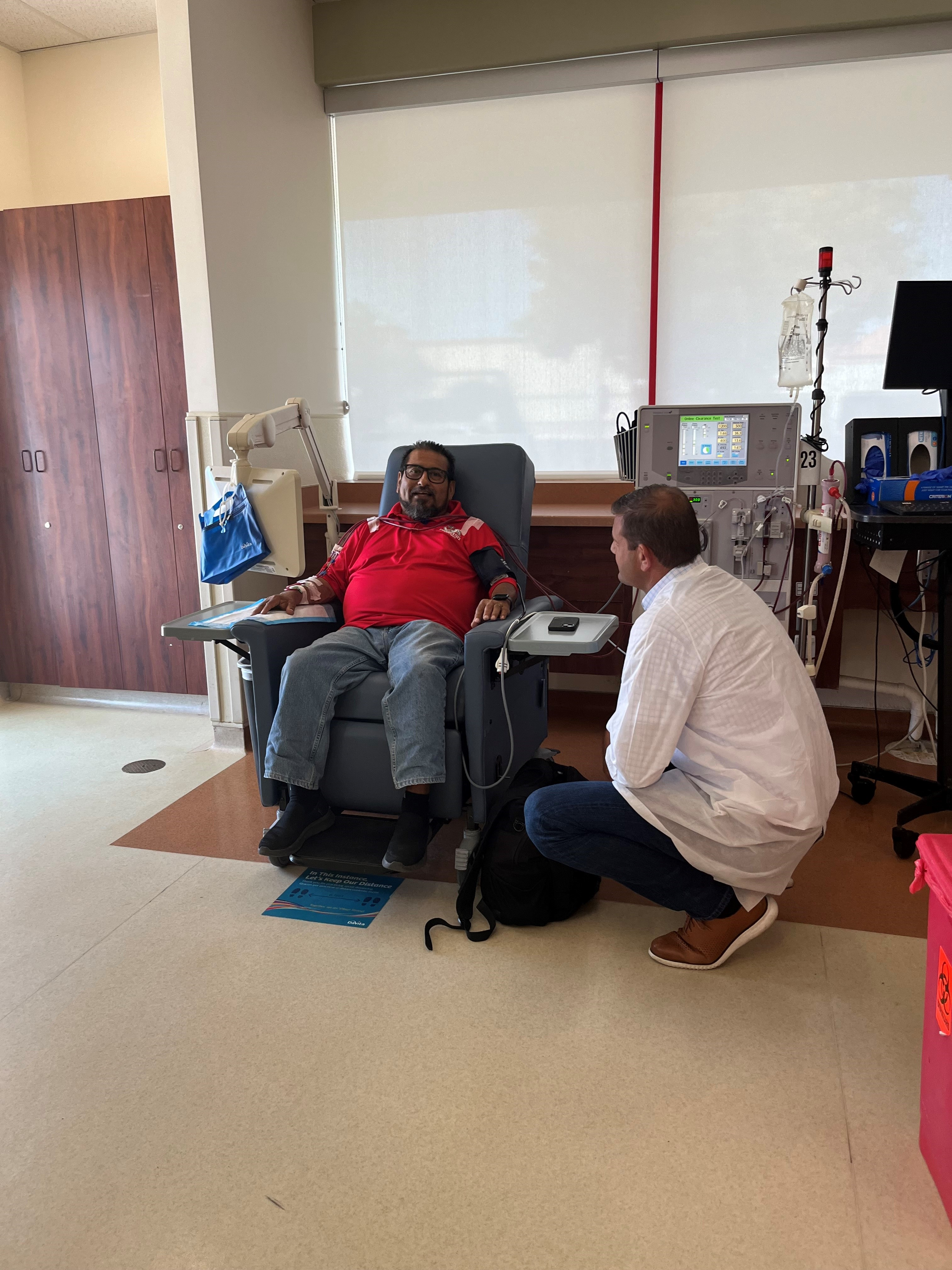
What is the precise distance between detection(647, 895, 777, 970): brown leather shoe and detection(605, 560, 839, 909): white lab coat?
0.13m

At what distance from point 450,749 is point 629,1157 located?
99 centimetres

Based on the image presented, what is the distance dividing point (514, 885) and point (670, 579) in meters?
0.79

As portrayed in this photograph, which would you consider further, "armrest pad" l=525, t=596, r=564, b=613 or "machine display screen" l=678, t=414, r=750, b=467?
"machine display screen" l=678, t=414, r=750, b=467

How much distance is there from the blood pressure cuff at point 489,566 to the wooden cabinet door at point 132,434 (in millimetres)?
1456

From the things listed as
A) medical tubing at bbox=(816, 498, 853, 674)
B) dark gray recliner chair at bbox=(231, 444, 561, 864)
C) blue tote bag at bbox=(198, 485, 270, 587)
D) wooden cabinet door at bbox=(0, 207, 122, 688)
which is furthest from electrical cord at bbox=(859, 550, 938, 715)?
wooden cabinet door at bbox=(0, 207, 122, 688)

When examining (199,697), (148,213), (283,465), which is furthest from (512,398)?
(199,697)

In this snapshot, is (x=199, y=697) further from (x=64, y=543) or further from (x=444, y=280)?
(x=444, y=280)

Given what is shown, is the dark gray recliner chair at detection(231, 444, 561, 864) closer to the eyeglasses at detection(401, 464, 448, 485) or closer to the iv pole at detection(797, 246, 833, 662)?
the eyeglasses at detection(401, 464, 448, 485)

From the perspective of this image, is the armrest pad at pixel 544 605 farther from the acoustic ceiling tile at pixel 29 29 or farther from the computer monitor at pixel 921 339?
the acoustic ceiling tile at pixel 29 29

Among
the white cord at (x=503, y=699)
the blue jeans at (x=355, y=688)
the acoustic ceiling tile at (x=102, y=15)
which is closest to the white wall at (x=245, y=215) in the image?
the acoustic ceiling tile at (x=102, y=15)

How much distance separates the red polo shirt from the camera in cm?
259

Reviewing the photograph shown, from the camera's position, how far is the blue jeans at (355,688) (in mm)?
2139

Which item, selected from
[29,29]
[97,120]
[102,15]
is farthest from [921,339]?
[29,29]

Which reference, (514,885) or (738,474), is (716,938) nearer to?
(514,885)
